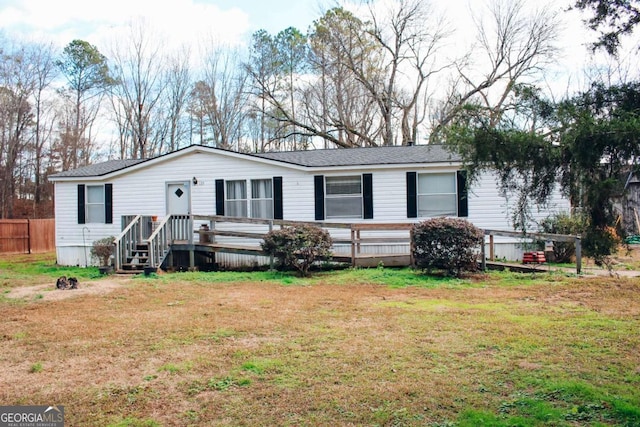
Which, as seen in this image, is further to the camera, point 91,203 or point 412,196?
point 91,203

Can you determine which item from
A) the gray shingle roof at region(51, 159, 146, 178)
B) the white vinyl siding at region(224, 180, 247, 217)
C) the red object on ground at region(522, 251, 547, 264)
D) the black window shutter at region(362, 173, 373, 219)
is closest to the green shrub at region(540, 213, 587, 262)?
the red object on ground at region(522, 251, 547, 264)

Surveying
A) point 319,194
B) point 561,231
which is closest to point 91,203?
point 319,194

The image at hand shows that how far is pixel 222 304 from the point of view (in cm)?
843

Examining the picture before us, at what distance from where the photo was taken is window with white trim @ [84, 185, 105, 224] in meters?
16.4

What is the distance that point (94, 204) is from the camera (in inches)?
647

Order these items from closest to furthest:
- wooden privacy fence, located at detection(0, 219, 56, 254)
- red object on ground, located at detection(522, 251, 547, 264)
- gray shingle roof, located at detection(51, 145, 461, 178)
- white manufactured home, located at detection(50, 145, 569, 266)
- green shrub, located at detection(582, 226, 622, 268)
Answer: green shrub, located at detection(582, 226, 622, 268)
red object on ground, located at detection(522, 251, 547, 264)
white manufactured home, located at detection(50, 145, 569, 266)
gray shingle roof, located at detection(51, 145, 461, 178)
wooden privacy fence, located at detection(0, 219, 56, 254)

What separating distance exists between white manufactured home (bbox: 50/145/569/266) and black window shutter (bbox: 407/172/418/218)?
1.1 inches

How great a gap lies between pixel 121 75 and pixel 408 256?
23368 millimetres

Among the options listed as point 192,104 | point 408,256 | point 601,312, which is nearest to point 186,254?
point 408,256

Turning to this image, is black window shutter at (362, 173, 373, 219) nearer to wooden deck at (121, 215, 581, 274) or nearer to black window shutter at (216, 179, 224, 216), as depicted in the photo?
wooden deck at (121, 215, 581, 274)

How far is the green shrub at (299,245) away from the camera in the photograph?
39.2ft

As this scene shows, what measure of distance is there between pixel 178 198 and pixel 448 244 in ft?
28.5

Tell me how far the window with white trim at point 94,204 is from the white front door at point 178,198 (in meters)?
2.50

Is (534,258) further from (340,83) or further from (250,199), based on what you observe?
(340,83)
